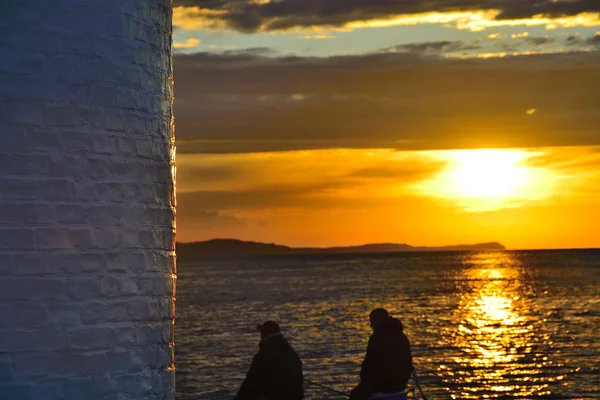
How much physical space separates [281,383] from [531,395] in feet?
75.3

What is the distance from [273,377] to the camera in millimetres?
8977

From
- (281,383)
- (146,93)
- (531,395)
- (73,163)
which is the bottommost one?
(531,395)

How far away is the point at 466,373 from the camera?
35938 millimetres

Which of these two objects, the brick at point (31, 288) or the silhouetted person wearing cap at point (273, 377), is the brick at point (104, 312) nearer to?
the brick at point (31, 288)

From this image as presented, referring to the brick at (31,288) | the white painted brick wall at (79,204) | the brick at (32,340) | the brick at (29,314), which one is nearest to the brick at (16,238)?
the white painted brick wall at (79,204)

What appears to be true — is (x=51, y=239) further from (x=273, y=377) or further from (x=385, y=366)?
(x=385, y=366)

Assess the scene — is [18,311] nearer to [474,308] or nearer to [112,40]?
[112,40]

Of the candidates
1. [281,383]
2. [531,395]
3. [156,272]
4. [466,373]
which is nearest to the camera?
[156,272]

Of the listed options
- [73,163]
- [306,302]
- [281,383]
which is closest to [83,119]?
[73,163]

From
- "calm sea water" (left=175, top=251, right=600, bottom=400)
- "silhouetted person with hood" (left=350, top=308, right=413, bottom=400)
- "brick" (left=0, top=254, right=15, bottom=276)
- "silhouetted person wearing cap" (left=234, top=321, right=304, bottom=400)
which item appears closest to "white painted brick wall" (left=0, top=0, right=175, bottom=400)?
"brick" (left=0, top=254, right=15, bottom=276)

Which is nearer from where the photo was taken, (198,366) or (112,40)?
(112,40)

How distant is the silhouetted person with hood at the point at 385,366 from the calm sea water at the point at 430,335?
2019cm

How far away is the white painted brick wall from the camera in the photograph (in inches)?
220

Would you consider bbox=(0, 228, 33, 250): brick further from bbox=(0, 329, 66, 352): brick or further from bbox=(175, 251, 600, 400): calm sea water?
bbox=(175, 251, 600, 400): calm sea water
